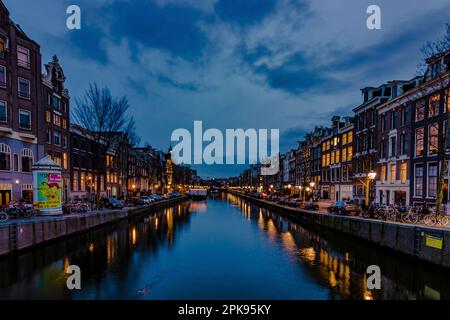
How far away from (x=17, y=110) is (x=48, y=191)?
16.5 meters

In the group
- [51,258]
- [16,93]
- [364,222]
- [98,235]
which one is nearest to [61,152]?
[16,93]

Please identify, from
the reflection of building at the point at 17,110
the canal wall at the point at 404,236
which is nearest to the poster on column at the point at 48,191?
the reflection of building at the point at 17,110

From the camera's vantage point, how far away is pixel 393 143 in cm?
4009

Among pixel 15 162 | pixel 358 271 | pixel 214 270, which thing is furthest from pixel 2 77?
pixel 358 271

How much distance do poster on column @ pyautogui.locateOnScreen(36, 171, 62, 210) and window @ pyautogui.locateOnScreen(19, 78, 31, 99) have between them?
17093mm

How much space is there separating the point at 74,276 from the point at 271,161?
115470 millimetres

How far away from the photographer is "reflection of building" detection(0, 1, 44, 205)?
35875mm

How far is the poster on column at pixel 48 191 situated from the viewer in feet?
92.7

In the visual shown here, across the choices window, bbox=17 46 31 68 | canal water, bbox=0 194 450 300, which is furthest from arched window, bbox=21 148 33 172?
canal water, bbox=0 194 450 300

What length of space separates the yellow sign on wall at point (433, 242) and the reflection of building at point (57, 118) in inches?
1936

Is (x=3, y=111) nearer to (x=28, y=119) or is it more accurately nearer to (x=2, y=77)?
(x=28, y=119)

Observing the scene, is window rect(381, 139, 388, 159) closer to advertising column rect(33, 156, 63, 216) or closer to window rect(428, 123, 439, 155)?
window rect(428, 123, 439, 155)

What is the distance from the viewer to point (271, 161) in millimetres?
128125
